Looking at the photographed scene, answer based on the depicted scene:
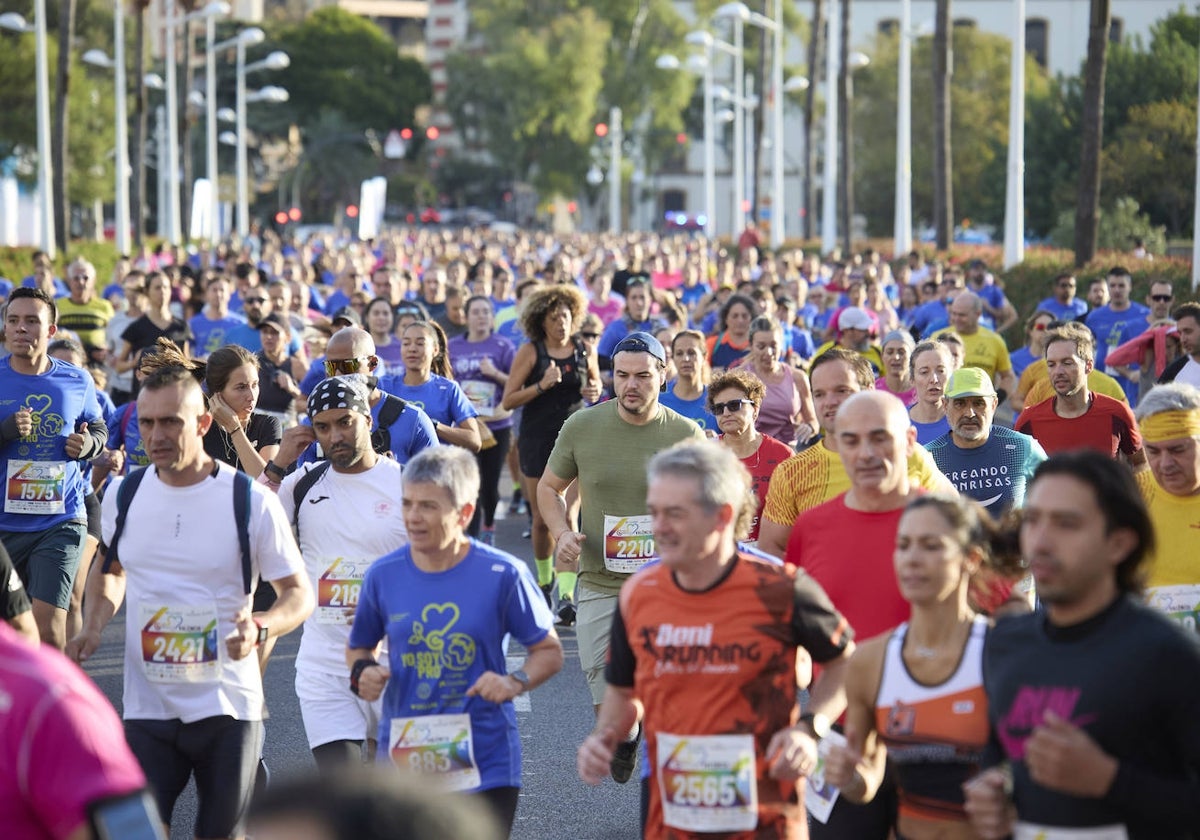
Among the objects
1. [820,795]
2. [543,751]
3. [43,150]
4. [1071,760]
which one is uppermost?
[43,150]

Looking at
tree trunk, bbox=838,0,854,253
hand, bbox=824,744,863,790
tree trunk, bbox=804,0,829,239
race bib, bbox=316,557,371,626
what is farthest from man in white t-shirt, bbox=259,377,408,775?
tree trunk, bbox=804,0,829,239

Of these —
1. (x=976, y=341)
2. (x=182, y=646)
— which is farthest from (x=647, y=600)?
(x=976, y=341)

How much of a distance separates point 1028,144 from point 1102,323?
4288cm

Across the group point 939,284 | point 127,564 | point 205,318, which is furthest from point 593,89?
point 127,564

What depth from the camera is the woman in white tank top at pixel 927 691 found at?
4.49m

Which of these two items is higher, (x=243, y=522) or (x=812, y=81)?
(x=812, y=81)

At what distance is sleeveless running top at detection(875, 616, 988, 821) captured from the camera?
4.48m

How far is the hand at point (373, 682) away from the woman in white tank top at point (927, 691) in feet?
4.63

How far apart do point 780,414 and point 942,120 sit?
26612 millimetres

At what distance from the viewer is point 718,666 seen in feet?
15.5

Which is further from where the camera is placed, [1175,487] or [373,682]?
[1175,487]

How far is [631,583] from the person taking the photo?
16.4 feet

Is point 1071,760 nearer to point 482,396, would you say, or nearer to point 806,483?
point 806,483

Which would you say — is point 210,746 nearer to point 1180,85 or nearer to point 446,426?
point 446,426
